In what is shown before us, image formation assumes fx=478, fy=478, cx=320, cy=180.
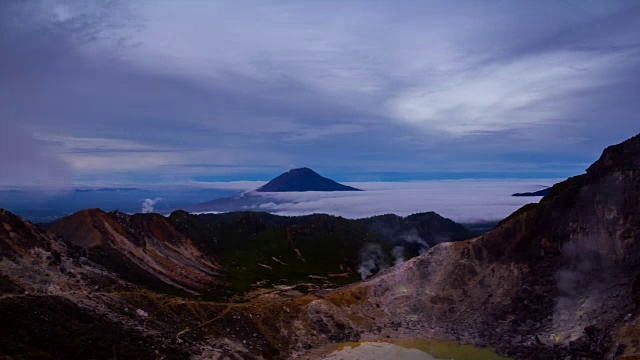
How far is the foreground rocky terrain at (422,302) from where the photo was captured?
85500 mm

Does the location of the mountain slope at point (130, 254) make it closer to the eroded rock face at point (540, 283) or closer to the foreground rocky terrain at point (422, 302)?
the foreground rocky terrain at point (422, 302)

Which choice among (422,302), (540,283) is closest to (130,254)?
(422,302)

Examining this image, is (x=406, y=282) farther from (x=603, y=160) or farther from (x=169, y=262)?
(x=169, y=262)

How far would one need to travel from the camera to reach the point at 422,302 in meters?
126

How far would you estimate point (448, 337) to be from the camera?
365ft

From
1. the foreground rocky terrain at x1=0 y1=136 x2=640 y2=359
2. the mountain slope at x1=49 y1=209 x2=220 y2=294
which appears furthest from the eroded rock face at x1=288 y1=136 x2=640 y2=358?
the mountain slope at x1=49 y1=209 x2=220 y2=294

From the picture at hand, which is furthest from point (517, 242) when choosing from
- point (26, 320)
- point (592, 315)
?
point (26, 320)

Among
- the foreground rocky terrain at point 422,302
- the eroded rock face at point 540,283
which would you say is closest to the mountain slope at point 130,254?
the foreground rocky terrain at point 422,302

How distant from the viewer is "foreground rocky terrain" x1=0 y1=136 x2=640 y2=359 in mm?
85500

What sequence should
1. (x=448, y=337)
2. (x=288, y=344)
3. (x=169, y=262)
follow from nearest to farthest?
(x=288, y=344)
(x=448, y=337)
(x=169, y=262)

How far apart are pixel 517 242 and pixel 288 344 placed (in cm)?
6790

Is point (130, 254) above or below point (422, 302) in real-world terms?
above

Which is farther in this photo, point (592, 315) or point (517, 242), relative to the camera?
point (517, 242)

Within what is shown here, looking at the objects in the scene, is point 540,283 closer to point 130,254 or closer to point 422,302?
point 422,302
